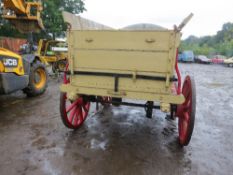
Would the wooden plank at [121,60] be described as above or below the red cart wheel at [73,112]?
above

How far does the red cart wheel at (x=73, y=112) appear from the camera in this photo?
11.6 ft

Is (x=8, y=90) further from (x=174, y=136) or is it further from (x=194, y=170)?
(x=194, y=170)

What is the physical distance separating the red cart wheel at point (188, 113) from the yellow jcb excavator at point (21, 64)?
353 cm

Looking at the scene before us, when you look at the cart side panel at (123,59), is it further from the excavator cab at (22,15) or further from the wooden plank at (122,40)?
the excavator cab at (22,15)

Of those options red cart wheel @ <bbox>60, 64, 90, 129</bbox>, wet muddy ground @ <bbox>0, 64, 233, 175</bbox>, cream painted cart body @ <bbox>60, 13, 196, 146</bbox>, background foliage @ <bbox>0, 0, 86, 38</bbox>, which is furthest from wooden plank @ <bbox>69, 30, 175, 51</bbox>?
background foliage @ <bbox>0, 0, 86, 38</bbox>

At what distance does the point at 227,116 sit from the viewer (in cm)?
509

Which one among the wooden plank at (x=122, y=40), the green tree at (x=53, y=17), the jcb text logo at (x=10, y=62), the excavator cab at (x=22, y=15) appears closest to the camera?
the wooden plank at (x=122, y=40)

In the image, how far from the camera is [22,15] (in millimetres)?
6215

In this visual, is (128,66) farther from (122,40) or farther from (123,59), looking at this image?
(122,40)

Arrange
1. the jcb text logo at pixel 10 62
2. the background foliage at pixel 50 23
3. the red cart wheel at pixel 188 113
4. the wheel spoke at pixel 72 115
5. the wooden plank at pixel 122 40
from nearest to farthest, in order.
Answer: the wooden plank at pixel 122 40 → the red cart wheel at pixel 188 113 → the wheel spoke at pixel 72 115 → the jcb text logo at pixel 10 62 → the background foliage at pixel 50 23

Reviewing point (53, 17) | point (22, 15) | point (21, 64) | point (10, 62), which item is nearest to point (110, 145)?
point (10, 62)

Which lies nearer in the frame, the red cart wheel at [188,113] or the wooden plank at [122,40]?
the wooden plank at [122,40]

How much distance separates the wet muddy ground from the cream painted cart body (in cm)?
46

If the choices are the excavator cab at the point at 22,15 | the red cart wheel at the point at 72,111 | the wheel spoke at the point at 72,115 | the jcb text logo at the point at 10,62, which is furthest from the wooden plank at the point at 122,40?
the excavator cab at the point at 22,15
